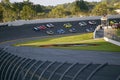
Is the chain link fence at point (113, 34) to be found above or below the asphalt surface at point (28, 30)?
above

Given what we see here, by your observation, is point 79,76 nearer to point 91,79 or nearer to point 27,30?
point 91,79

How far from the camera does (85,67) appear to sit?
17.4 m

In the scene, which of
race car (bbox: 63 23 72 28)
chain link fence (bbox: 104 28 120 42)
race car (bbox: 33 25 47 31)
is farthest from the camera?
race car (bbox: 63 23 72 28)

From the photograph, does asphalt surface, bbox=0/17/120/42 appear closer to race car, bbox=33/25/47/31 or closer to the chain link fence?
race car, bbox=33/25/47/31

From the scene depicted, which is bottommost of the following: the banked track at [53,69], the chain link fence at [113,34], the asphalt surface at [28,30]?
the asphalt surface at [28,30]

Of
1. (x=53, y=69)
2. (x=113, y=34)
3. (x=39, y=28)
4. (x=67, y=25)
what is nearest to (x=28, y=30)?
(x=39, y=28)

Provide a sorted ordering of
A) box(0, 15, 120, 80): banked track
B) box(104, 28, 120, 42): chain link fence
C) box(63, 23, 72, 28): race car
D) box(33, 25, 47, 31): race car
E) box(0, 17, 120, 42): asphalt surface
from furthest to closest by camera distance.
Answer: box(63, 23, 72, 28): race car → box(33, 25, 47, 31): race car → box(0, 17, 120, 42): asphalt surface → box(104, 28, 120, 42): chain link fence → box(0, 15, 120, 80): banked track

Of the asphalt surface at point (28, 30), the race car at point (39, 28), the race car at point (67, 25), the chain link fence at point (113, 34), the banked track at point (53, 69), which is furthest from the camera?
the race car at point (67, 25)

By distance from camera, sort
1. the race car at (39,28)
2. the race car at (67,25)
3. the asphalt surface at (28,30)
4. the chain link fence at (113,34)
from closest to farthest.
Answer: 1. the chain link fence at (113,34)
2. the asphalt surface at (28,30)
3. the race car at (39,28)
4. the race car at (67,25)

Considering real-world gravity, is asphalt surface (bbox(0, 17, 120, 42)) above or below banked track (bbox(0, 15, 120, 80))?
below

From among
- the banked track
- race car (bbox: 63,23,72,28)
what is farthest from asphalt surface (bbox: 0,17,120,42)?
the banked track

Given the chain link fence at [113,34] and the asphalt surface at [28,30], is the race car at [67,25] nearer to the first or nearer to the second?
the asphalt surface at [28,30]

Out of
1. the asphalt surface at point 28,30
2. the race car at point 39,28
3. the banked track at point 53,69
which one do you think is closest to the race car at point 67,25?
the asphalt surface at point 28,30

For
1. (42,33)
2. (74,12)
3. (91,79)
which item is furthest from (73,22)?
(91,79)
